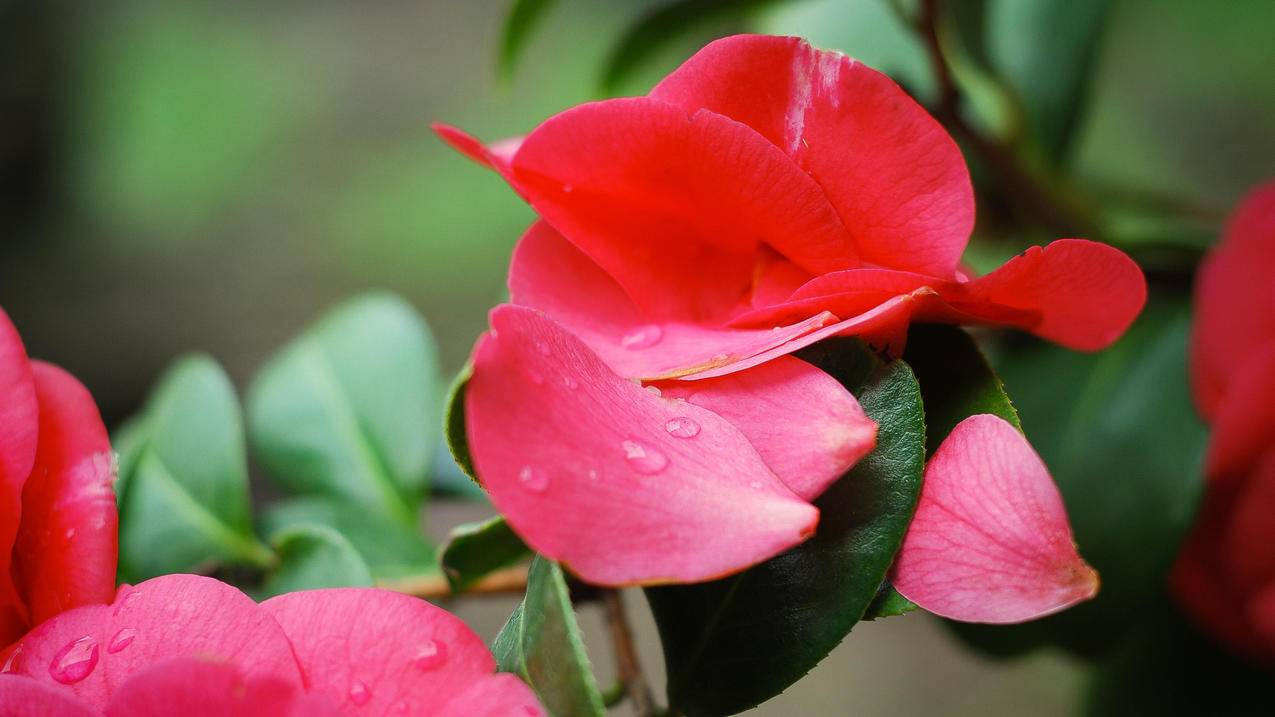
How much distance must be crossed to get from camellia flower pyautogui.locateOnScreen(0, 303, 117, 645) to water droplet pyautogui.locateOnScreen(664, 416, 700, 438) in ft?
0.57

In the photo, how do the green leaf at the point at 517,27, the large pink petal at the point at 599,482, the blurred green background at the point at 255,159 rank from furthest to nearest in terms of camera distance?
the blurred green background at the point at 255,159 < the green leaf at the point at 517,27 < the large pink petal at the point at 599,482

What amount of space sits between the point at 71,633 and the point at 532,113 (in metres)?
1.73

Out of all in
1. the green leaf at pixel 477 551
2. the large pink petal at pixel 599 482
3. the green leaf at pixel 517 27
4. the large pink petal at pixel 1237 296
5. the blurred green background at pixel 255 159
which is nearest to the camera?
the large pink petal at pixel 599 482

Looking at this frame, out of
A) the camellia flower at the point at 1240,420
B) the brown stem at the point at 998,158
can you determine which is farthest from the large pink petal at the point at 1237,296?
the brown stem at the point at 998,158

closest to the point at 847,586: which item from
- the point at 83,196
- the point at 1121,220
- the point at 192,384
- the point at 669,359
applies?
the point at 669,359

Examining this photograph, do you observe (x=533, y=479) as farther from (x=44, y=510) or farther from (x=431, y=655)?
(x=44, y=510)

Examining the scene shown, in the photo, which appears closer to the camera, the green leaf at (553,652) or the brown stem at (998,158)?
the green leaf at (553,652)

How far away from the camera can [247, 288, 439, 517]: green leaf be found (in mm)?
643

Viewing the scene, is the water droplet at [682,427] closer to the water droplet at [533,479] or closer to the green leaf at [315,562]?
the water droplet at [533,479]

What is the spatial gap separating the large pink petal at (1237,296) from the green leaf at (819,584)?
27cm

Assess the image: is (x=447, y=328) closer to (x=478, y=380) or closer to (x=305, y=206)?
(x=305, y=206)

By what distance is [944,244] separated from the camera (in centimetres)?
28

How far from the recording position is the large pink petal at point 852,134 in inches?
10.9

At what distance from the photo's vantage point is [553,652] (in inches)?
10.5
